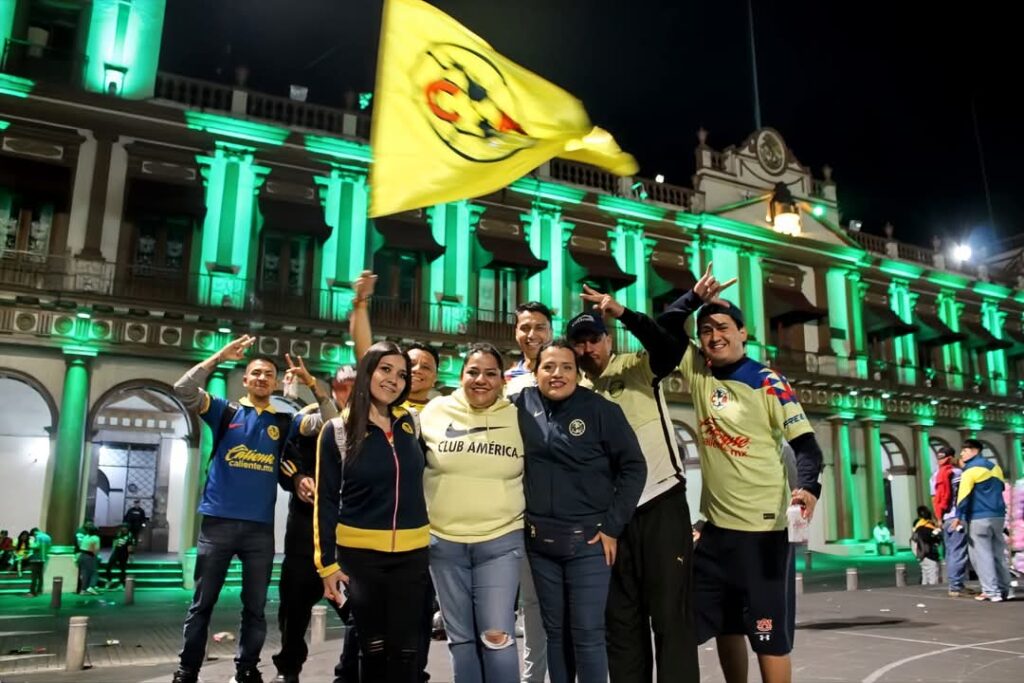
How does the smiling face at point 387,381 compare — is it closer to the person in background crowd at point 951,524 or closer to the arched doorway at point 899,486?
the person in background crowd at point 951,524

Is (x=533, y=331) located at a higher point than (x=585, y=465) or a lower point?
higher

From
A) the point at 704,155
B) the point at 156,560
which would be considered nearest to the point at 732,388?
the point at 156,560

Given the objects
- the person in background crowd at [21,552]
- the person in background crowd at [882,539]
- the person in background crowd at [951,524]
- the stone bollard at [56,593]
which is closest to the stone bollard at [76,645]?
the stone bollard at [56,593]

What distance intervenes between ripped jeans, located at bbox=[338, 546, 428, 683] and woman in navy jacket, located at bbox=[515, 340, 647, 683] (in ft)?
2.07

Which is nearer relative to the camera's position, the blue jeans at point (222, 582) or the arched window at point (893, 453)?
the blue jeans at point (222, 582)

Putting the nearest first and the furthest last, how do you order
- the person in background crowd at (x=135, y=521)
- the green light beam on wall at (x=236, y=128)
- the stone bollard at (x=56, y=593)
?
the stone bollard at (x=56, y=593) < the green light beam on wall at (x=236, y=128) < the person in background crowd at (x=135, y=521)

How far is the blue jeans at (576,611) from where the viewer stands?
360 centimetres

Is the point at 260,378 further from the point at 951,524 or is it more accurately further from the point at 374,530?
the point at 951,524

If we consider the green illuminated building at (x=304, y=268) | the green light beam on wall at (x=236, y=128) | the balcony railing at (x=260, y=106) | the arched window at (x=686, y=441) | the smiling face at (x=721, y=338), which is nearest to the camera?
the smiling face at (x=721, y=338)

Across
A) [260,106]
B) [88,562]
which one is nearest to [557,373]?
[88,562]

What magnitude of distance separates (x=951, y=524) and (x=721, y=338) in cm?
757

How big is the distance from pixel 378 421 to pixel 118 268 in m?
14.1

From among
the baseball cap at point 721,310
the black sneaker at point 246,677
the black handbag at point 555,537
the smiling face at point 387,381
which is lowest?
the black sneaker at point 246,677

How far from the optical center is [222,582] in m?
4.81
